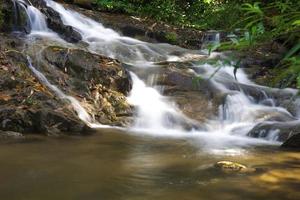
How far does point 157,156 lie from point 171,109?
421 centimetres

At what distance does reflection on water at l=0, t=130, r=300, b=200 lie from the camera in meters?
4.22

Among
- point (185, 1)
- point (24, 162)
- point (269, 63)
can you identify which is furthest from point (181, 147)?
point (185, 1)

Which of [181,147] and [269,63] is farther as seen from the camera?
[269,63]

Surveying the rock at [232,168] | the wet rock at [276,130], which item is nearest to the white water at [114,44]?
the wet rock at [276,130]

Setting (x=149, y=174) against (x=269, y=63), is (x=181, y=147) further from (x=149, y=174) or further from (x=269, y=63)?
(x=269, y=63)

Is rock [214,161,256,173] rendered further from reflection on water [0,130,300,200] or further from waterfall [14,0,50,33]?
waterfall [14,0,50,33]

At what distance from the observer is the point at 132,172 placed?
5.08 meters

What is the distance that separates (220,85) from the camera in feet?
38.7

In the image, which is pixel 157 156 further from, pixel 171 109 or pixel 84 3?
pixel 84 3

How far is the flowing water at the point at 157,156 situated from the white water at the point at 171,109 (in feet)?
0.08

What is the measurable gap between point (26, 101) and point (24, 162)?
9.35ft

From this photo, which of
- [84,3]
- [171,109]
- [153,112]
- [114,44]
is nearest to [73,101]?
[153,112]

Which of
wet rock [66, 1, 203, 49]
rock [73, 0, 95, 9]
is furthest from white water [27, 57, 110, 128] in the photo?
rock [73, 0, 95, 9]

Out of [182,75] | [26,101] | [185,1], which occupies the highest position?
[185,1]
